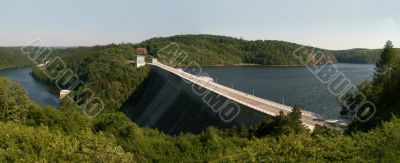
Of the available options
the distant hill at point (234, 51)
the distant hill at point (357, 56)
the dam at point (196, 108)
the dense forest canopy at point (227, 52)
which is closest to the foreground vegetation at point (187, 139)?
the dam at point (196, 108)

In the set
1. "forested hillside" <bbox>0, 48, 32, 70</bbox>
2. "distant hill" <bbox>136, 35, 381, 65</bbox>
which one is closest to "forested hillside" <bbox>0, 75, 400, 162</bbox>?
"distant hill" <bbox>136, 35, 381, 65</bbox>

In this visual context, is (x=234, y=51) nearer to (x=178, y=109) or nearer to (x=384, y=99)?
(x=178, y=109)

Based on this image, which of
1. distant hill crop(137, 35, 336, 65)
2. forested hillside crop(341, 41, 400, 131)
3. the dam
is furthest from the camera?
distant hill crop(137, 35, 336, 65)

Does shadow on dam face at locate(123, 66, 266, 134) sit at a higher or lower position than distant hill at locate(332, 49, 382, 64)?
lower

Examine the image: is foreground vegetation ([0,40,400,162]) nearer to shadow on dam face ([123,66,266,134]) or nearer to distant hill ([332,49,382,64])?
shadow on dam face ([123,66,266,134])

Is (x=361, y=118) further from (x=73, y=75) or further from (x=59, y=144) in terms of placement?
(x=73, y=75)

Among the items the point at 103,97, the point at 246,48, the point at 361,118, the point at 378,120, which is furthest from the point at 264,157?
the point at 246,48

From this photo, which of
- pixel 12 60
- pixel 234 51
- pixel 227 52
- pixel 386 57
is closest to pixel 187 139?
pixel 386 57
